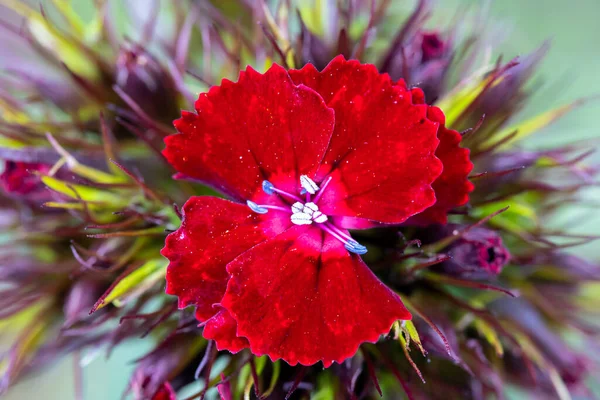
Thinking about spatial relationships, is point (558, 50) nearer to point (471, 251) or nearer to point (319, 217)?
point (471, 251)

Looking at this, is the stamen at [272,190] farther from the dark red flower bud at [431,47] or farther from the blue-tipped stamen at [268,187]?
the dark red flower bud at [431,47]

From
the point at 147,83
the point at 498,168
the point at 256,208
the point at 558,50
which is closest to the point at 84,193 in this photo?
the point at 147,83

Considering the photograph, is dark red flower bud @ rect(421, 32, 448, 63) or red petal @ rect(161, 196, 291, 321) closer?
red petal @ rect(161, 196, 291, 321)

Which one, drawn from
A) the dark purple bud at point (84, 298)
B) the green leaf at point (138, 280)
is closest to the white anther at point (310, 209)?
the green leaf at point (138, 280)

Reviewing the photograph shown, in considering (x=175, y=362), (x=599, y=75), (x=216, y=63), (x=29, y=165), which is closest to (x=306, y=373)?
(x=175, y=362)

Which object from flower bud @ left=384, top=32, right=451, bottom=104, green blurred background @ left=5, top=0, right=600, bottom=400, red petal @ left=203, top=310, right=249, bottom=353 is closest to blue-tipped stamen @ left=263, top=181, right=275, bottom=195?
red petal @ left=203, top=310, right=249, bottom=353

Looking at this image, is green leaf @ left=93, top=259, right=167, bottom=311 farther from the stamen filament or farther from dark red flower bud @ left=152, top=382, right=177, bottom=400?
the stamen filament
